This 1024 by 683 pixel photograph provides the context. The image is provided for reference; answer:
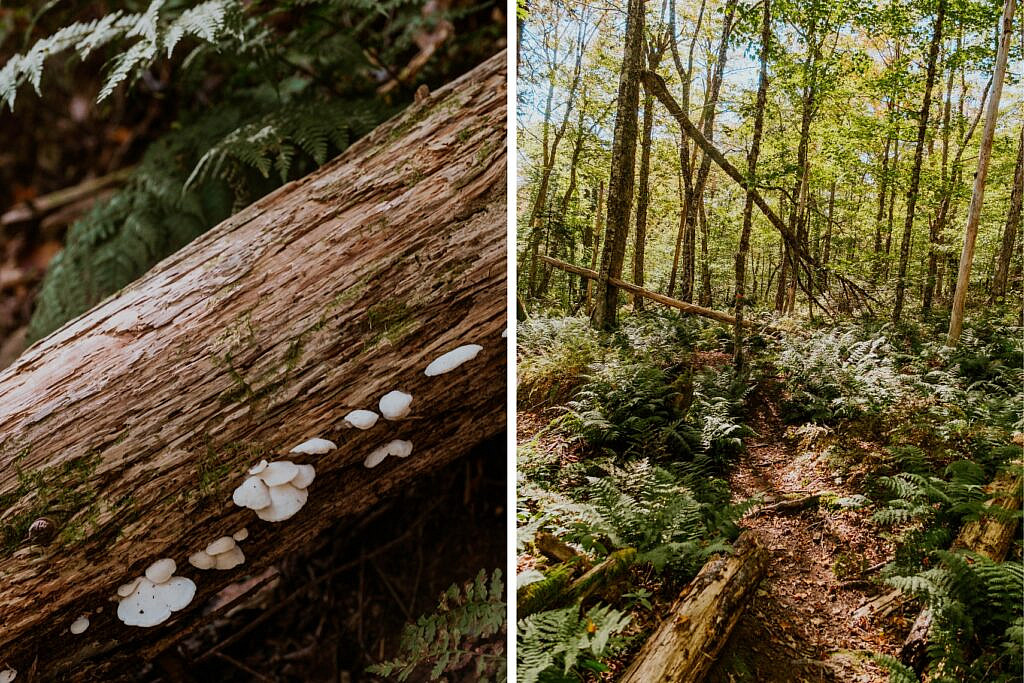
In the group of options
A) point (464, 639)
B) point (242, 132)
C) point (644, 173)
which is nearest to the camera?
point (644, 173)

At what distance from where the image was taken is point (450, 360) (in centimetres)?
127

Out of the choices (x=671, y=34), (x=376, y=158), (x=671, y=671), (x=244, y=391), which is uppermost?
(x=671, y=34)

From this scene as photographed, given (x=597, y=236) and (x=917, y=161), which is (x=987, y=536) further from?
(x=597, y=236)

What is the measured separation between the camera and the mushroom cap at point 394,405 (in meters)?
1.24

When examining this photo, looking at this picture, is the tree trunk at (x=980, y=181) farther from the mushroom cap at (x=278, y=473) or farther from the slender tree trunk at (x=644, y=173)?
the mushroom cap at (x=278, y=473)

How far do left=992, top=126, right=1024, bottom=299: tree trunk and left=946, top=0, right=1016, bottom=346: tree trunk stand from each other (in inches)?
1.9

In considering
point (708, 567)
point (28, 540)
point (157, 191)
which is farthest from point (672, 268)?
point (157, 191)

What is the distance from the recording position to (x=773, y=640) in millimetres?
1200

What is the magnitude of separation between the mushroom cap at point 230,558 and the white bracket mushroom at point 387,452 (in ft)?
1.05

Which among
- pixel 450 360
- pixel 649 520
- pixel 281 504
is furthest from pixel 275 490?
pixel 649 520

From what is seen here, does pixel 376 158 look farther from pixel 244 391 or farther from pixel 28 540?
pixel 28 540

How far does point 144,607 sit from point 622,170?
1391 mm

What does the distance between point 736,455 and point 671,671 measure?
0.47 m

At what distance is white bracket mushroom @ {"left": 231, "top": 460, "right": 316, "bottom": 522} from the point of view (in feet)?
3.97
